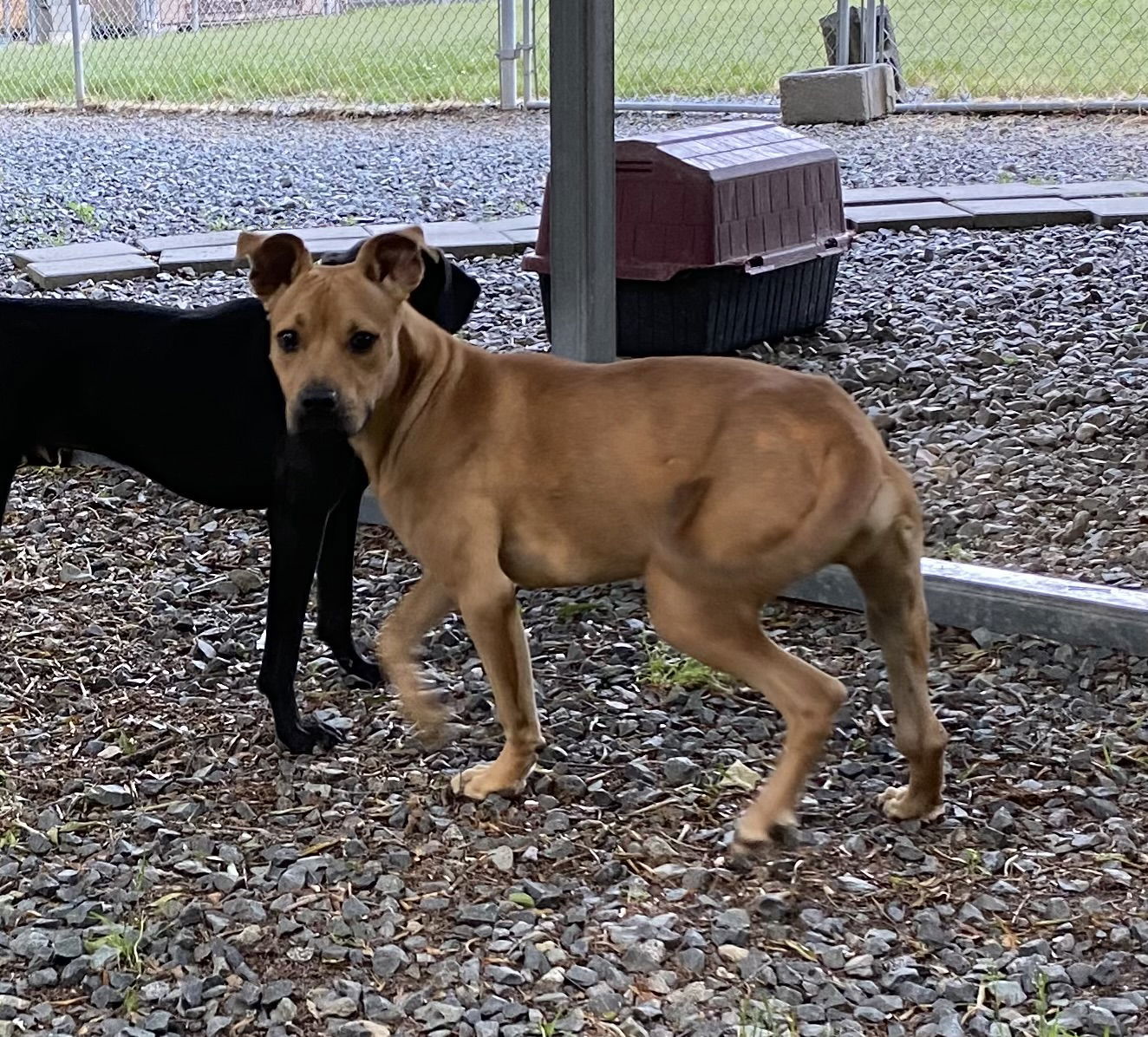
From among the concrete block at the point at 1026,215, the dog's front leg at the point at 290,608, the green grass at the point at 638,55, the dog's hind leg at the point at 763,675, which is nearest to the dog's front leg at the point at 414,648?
the dog's front leg at the point at 290,608

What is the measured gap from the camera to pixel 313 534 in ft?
11.4

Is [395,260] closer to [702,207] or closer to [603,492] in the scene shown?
[603,492]

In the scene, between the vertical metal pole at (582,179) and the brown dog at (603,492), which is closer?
the brown dog at (603,492)

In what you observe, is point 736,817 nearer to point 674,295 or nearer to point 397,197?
point 674,295

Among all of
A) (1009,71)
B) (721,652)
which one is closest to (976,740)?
(721,652)

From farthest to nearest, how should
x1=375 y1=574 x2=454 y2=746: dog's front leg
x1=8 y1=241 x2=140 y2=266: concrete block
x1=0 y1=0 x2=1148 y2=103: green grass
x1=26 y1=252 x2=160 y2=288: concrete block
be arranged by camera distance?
x1=0 y1=0 x2=1148 y2=103: green grass, x1=8 y1=241 x2=140 y2=266: concrete block, x1=26 y1=252 x2=160 y2=288: concrete block, x1=375 y1=574 x2=454 y2=746: dog's front leg

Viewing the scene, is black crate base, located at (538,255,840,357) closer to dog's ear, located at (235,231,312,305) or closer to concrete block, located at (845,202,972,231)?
concrete block, located at (845,202,972,231)

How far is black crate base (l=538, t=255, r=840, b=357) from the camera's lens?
5.89 m

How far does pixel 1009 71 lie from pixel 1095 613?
1130cm

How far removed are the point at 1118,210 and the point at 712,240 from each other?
374 cm

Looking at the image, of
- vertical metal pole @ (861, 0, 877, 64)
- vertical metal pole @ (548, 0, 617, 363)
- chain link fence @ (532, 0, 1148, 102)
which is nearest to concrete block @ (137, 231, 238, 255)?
vertical metal pole @ (548, 0, 617, 363)

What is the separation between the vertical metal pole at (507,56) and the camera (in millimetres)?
13672

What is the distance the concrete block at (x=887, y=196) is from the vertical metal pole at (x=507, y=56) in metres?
5.35

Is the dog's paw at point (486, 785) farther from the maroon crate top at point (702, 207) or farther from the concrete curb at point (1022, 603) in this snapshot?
the maroon crate top at point (702, 207)
